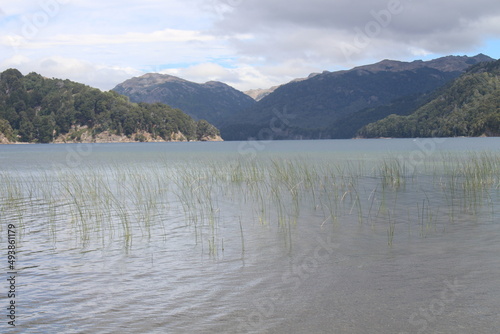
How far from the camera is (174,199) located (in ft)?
69.6

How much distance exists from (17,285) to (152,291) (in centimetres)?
280

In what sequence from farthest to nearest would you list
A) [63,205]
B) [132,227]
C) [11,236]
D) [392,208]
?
1. [63,205]
2. [392,208]
3. [132,227]
4. [11,236]

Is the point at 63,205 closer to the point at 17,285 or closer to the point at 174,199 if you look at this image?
the point at 174,199

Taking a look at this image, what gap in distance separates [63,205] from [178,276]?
472 inches

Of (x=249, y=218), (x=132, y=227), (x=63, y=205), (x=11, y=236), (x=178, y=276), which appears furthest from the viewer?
(x=63, y=205)

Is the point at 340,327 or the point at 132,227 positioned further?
the point at 132,227

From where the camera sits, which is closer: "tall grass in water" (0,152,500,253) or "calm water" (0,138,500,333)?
"calm water" (0,138,500,333)

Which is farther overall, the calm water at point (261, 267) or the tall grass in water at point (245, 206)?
the tall grass in water at point (245, 206)

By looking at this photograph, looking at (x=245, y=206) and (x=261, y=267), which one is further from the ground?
(x=245, y=206)

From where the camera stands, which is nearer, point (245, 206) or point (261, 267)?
point (261, 267)

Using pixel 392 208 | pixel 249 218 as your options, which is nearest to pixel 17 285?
pixel 249 218

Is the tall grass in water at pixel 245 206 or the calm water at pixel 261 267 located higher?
the tall grass in water at pixel 245 206

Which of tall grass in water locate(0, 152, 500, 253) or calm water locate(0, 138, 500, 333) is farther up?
tall grass in water locate(0, 152, 500, 253)

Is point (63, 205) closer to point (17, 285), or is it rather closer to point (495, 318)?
point (17, 285)
